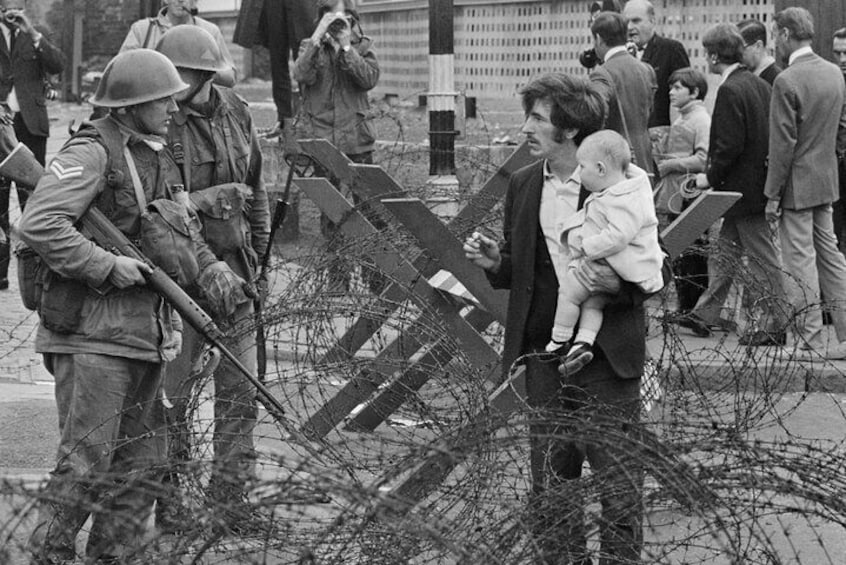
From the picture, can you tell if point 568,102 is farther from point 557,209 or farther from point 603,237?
point 603,237

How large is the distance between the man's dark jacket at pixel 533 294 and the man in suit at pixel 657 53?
6.34 m

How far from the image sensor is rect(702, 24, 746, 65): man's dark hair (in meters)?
10.1

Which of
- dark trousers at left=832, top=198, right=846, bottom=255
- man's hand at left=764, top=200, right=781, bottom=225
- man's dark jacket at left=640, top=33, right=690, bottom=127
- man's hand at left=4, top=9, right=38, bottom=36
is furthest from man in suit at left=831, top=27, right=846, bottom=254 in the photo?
man's hand at left=4, top=9, right=38, bottom=36

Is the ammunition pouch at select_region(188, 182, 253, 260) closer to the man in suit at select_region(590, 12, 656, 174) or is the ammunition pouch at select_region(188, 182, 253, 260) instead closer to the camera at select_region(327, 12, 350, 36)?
the man in suit at select_region(590, 12, 656, 174)

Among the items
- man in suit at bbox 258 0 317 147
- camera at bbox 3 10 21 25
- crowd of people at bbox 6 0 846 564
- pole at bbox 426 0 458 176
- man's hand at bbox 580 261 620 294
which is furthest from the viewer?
man in suit at bbox 258 0 317 147

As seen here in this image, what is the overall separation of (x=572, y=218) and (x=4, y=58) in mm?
8305

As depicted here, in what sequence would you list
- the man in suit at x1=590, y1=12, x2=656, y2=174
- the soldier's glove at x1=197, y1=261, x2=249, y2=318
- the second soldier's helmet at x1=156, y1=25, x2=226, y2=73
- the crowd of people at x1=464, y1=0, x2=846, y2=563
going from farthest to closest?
1. the man in suit at x1=590, y1=12, x2=656, y2=174
2. the second soldier's helmet at x1=156, y1=25, x2=226, y2=73
3. the soldier's glove at x1=197, y1=261, x2=249, y2=318
4. the crowd of people at x1=464, y1=0, x2=846, y2=563

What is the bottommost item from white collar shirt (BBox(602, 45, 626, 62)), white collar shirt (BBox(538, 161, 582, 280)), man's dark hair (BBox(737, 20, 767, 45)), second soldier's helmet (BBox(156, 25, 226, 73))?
white collar shirt (BBox(538, 161, 582, 280))

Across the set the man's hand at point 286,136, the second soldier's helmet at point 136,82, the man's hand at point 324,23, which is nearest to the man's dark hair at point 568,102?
the second soldier's helmet at point 136,82

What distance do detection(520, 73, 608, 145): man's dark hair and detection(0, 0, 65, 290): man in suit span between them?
25.4 ft

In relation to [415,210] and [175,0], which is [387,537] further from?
[175,0]

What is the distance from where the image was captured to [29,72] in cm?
1255

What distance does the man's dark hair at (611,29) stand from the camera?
9773 mm

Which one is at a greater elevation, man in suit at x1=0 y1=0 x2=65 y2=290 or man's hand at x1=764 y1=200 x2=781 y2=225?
man in suit at x1=0 y1=0 x2=65 y2=290
